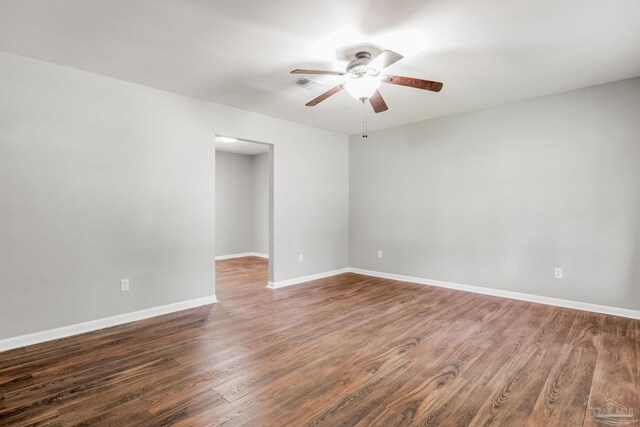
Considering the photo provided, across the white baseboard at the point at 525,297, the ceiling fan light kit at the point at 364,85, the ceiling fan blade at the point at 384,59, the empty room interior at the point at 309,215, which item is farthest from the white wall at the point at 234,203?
the ceiling fan blade at the point at 384,59

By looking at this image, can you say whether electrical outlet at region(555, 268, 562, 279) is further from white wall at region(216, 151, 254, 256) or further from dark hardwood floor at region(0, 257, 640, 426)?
white wall at region(216, 151, 254, 256)

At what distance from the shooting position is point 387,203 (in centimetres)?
549

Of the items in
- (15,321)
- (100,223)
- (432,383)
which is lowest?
(432,383)

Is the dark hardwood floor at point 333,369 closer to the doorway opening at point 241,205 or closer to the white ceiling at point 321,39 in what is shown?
the white ceiling at point 321,39

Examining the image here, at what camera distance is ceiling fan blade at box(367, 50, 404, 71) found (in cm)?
234

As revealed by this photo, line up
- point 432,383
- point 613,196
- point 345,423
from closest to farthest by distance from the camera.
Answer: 1. point 345,423
2. point 432,383
3. point 613,196

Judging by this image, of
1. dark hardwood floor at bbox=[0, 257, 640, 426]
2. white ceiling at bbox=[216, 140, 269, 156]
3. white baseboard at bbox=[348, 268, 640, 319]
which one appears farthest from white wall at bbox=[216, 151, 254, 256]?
dark hardwood floor at bbox=[0, 257, 640, 426]

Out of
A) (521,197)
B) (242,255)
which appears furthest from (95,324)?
(521,197)

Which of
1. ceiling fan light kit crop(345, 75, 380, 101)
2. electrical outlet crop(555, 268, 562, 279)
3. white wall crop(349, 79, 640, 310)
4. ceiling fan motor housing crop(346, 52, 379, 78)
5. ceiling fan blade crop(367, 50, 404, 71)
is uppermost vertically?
ceiling fan motor housing crop(346, 52, 379, 78)

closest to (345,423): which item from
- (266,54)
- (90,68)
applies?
(266,54)

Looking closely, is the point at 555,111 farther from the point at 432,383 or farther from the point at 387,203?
the point at 432,383

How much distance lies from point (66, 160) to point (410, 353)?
3627 millimetres

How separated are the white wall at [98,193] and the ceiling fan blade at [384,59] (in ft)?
7.72

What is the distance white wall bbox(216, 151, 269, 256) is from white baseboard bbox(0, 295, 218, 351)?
372cm
